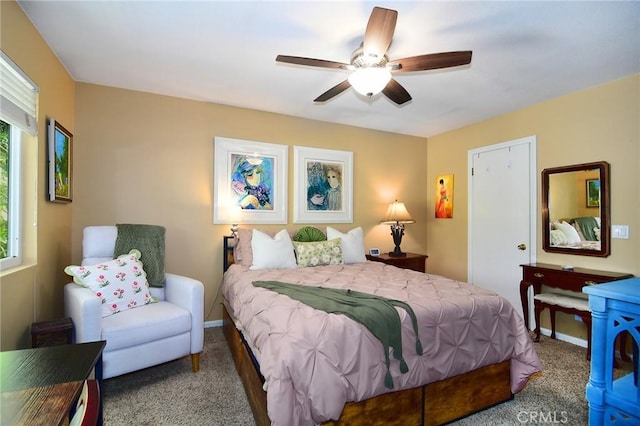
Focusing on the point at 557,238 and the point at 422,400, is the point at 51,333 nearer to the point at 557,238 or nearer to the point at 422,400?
the point at 422,400

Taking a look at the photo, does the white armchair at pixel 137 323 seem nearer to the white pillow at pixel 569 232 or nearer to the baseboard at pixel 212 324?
the baseboard at pixel 212 324

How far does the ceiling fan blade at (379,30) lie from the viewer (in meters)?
1.59

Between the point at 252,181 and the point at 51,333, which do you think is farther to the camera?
the point at 252,181

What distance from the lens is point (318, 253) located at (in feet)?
10.6

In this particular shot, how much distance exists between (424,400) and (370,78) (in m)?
1.96

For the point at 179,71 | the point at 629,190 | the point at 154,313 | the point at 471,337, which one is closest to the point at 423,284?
the point at 471,337

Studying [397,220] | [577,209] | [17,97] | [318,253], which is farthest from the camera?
[397,220]

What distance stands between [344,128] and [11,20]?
326 cm

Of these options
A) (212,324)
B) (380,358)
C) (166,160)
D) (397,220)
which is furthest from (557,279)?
(166,160)

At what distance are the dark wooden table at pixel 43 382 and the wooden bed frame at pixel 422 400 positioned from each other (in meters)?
0.89

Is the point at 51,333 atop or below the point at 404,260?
below

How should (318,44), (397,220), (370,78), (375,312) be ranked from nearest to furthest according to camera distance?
1. (375,312)
2. (370,78)
3. (318,44)
4. (397,220)

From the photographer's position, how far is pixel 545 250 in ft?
11.1

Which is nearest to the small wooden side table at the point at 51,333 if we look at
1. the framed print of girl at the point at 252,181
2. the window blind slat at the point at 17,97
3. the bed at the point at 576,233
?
the window blind slat at the point at 17,97
